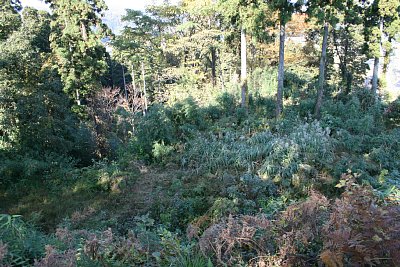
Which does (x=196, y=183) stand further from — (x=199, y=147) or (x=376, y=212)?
(x=376, y=212)

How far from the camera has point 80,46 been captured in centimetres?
1725

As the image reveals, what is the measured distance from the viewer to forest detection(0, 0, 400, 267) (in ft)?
8.28

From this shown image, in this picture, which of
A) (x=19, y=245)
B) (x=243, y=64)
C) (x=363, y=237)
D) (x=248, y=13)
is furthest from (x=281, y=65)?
(x=19, y=245)

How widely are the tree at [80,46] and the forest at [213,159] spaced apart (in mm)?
77

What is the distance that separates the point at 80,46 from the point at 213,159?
12706 mm

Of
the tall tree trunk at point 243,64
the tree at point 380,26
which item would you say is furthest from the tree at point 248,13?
the tree at point 380,26

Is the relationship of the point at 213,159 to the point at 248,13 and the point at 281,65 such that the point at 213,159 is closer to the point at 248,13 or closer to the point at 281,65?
the point at 281,65

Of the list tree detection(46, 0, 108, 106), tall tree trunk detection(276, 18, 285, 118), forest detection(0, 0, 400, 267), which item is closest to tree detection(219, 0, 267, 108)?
forest detection(0, 0, 400, 267)

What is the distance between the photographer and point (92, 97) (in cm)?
1723

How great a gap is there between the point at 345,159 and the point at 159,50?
19072 millimetres

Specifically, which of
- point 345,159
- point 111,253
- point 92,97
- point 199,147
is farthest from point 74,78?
point 111,253

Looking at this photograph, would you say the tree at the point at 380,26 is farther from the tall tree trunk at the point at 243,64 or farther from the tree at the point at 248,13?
the tall tree trunk at the point at 243,64

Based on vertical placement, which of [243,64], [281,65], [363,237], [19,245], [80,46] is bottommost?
[19,245]

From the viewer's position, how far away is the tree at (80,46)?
16.8m
